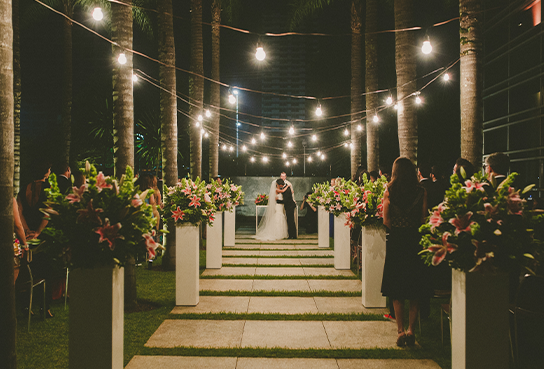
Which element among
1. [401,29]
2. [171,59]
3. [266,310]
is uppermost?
[401,29]

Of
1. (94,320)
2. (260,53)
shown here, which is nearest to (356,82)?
(260,53)

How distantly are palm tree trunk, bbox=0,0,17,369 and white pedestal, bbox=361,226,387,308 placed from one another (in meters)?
4.85

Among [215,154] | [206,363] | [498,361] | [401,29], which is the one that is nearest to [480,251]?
[498,361]

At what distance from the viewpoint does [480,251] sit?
3.17m

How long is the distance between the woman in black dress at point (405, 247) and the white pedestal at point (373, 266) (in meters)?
1.44

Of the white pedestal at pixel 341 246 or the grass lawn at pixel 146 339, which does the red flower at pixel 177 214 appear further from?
the white pedestal at pixel 341 246


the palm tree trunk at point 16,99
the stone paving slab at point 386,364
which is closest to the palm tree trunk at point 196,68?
the palm tree trunk at point 16,99

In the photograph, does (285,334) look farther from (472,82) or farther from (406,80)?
(406,80)

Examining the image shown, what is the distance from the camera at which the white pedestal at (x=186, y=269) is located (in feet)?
21.6

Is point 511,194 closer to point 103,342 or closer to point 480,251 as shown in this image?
point 480,251

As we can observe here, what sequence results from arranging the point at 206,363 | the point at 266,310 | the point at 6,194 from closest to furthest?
1. the point at 6,194
2. the point at 206,363
3. the point at 266,310

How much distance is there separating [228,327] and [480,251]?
11.8ft

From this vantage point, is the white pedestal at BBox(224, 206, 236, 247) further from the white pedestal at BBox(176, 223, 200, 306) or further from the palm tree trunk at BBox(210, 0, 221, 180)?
the white pedestal at BBox(176, 223, 200, 306)

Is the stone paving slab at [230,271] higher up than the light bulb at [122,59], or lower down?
lower down
